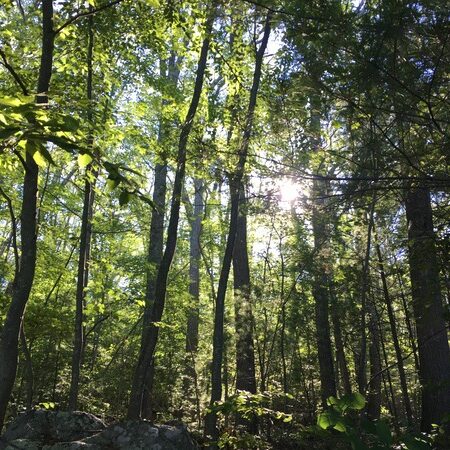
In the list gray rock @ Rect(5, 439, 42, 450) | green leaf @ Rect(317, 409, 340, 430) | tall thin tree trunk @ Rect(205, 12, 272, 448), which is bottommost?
green leaf @ Rect(317, 409, 340, 430)

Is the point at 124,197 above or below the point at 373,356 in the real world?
below

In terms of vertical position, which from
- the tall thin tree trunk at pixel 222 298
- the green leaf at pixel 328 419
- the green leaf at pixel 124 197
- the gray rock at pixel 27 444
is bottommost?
the green leaf at pixel 328 419

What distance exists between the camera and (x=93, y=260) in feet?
19.3

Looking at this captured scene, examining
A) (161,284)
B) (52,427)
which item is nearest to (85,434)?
(52,427)

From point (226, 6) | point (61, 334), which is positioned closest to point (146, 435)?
point (61, 334)

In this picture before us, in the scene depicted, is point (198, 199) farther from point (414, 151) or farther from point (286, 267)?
point (414, 151)

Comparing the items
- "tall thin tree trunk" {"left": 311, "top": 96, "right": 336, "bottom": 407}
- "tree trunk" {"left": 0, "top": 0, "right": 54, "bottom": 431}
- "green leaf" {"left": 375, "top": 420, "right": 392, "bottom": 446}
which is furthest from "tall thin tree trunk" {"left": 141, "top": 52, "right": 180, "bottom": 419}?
"green leaf" {"left": 375, "top": 420, "right": 392, "bottom": 446}

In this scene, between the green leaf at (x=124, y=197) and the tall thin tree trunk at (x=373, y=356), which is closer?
the green leaf at (x=124, y=197)

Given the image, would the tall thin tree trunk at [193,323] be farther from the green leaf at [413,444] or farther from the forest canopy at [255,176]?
the green leaf at [413,444]

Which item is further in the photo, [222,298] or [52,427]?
[222,298]

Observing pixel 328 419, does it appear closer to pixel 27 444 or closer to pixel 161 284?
pixel 161 284

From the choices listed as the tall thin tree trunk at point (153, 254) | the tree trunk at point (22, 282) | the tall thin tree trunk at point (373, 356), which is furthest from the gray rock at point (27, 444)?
the tall thin tree trunk at point (373, 356)

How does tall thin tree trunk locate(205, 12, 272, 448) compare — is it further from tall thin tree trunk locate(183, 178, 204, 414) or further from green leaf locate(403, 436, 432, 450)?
green leaf locate(403, 436, 432, 450)

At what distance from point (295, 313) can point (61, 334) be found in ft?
15.7
